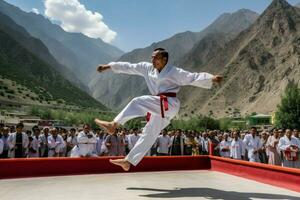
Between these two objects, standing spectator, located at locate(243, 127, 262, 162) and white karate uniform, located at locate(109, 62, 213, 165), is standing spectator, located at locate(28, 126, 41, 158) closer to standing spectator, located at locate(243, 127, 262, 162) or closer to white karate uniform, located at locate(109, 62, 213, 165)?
standing spectator, located at locate(243, 127, 262, 162)

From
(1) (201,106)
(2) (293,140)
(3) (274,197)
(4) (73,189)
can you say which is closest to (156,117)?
(4) (73,189)

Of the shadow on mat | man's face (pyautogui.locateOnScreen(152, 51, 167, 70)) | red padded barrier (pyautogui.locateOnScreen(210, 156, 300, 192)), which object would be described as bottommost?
the shadow on mat

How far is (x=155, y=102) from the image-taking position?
6.97m

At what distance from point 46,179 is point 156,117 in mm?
2407

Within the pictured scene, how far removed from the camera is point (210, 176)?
8258 millimetres

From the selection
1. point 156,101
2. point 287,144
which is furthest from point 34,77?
point 156,101

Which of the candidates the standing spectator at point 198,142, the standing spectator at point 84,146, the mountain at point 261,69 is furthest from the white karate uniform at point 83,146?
the mountain at point 261,69

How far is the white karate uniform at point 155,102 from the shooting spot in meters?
6.91

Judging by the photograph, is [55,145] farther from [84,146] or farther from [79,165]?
[79,165]

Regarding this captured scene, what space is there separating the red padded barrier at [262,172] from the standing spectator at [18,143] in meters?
7.54

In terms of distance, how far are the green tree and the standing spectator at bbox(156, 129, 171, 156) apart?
41767mm

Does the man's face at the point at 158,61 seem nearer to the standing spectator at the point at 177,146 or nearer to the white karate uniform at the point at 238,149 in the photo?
the white karate uniform at the point at 238,149

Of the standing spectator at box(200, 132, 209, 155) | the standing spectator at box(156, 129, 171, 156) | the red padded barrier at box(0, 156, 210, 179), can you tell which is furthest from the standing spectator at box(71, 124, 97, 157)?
the standing spectator at box(200, 132, 209, 155)

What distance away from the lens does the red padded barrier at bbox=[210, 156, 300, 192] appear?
6604 millimetres
